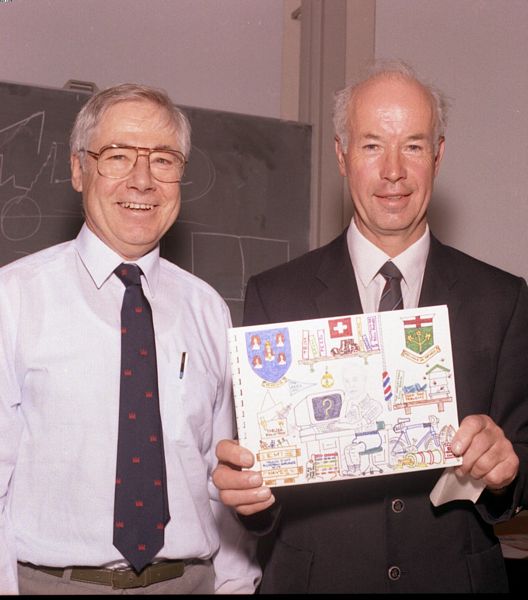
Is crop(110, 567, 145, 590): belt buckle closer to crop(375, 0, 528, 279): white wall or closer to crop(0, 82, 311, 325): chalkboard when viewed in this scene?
crop(0, 82, 311, 325): chalkboard

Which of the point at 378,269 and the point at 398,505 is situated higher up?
the point at 378,269

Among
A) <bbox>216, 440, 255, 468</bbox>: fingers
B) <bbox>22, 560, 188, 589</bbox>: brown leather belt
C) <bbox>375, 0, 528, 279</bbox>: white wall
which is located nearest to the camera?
<bbox>216, 440, 255, 468</bbox>: fingers

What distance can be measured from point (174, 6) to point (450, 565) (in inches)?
149

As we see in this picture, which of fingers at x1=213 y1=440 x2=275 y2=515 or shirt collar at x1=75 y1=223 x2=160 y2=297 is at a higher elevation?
shirt collar at x1=75 y1=223 x2=160 y2=297

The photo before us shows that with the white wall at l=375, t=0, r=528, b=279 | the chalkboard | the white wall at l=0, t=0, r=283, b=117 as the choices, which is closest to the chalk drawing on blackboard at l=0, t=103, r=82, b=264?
the chalkboard

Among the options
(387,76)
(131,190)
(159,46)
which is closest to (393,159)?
(387,76)

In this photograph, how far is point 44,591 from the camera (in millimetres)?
2037

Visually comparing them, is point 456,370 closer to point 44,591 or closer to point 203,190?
point 44,591

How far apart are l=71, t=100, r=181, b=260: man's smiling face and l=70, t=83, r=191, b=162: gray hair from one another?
0.02 meters

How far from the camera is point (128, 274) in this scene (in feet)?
7.64

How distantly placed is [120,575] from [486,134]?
9.86 ft

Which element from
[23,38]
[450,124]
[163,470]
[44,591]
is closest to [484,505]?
[163,470]

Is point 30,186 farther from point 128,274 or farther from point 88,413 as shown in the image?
point 88,413

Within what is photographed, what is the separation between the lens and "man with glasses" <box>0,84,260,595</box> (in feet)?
6.80
